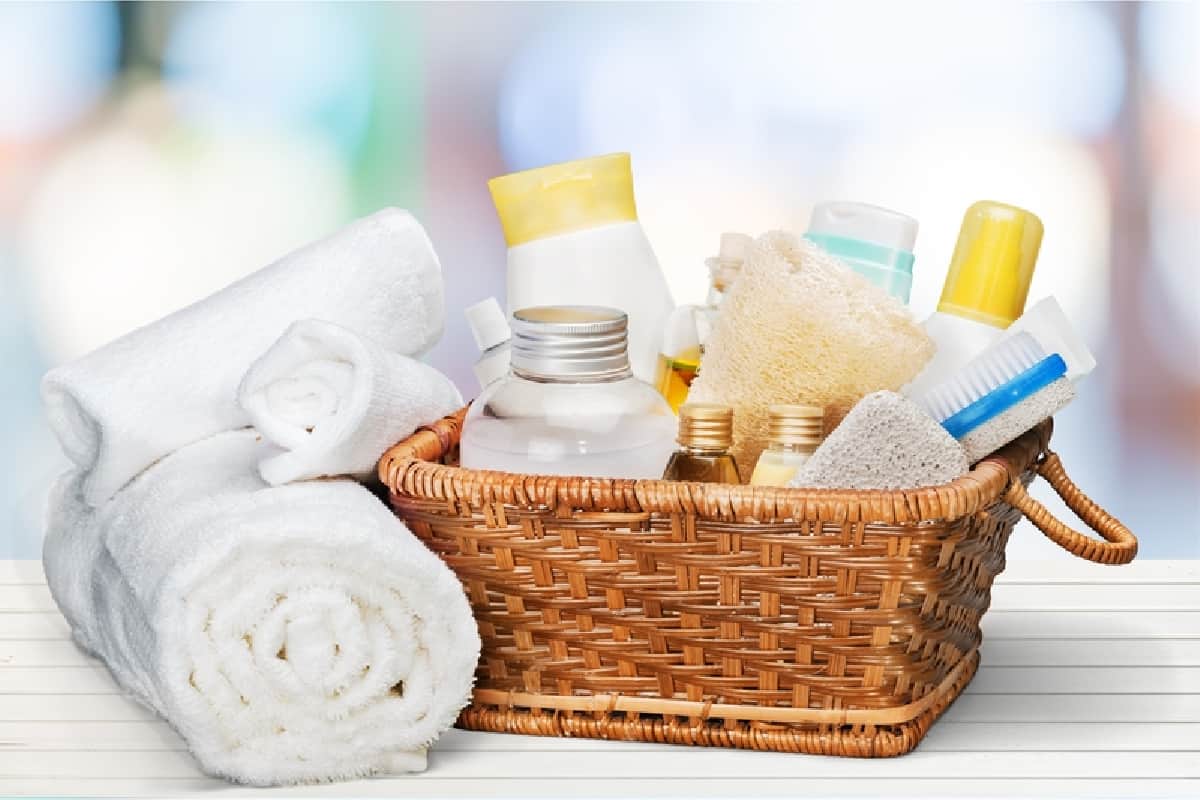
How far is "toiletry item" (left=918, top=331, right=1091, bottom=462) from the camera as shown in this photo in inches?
33.0

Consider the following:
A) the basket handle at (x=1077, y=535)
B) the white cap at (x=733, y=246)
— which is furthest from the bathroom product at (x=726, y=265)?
the basket handle at (x=1077, y=535)

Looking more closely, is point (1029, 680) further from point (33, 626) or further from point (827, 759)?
point (33, 626)

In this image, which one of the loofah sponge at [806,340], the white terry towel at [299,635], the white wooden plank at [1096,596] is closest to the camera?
the white terry towel at [299,635]

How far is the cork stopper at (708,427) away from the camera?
0.85 m

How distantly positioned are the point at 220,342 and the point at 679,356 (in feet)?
1.00

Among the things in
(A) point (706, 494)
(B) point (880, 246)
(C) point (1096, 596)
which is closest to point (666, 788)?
(A) point (706, 494)

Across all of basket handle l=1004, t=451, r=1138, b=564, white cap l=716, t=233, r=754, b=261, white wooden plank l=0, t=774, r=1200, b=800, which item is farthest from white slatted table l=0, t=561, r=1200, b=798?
white cap l=716, t=233, r=754, b=261

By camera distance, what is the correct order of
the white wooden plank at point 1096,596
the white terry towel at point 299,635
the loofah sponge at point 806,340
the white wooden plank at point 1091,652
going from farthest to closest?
the white wooden plank at point 1096,596
the white wooden plank at point 1091,652
the loofah sponge at point 806,340
the white terry towel at point 299,635

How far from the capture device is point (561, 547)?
2.74ft

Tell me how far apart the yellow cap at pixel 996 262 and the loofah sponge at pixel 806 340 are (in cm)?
6

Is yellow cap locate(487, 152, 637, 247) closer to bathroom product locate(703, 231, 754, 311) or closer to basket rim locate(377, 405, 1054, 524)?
bathroom product locate(703, 231, 754, 311)

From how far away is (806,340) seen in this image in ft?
2.96

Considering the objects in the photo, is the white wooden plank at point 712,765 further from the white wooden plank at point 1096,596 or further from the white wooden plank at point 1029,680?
the white wooden plank at point 1096,596

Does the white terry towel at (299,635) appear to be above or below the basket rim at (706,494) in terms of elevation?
below
